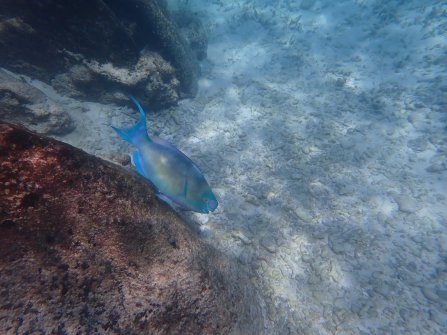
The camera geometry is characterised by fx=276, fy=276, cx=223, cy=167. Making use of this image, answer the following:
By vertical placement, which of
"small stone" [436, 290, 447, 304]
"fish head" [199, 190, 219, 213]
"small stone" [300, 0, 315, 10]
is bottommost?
"small stone" [436, 290, 447, 304]

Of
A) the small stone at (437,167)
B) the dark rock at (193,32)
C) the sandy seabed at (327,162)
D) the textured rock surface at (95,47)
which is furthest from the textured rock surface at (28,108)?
the small stone at (437,167)

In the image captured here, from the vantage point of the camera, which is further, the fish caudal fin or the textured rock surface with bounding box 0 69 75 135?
the textured rock surface with bounding box 0 69 75 135

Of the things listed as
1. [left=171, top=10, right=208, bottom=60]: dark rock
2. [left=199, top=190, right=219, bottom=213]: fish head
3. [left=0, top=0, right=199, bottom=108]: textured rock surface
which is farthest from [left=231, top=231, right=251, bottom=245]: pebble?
[left=171, top=10, right=208, bottom=60]: dark rock

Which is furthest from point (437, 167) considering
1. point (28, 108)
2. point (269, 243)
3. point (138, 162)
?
point (28, 108)

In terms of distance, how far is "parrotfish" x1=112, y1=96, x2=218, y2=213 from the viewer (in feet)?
6.49

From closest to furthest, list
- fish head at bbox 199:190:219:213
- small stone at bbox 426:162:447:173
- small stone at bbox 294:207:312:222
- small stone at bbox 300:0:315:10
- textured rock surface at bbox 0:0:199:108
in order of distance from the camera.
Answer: fish head at bbox 199:190:219:213
textured rock surface at bbox 0:0:199:108
small stone at bbox 294:207:312:222
small stone at bbox 426:162:447:173
small stone at bbox 300:0:315:10

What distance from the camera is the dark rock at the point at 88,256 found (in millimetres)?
1161

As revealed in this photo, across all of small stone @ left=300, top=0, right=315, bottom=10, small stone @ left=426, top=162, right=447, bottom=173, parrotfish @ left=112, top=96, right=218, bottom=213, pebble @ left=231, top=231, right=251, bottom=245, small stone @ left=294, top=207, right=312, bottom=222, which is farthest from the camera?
small stone @ left=300, top=0, right=315, bottom=10

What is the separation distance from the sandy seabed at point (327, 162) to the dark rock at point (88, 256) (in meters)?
1.57

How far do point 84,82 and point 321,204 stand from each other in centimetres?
439

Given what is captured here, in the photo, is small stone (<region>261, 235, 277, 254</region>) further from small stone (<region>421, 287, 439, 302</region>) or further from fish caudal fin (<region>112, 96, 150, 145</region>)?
fish caudal fin (<region>112, 96, 150, 145</region>)

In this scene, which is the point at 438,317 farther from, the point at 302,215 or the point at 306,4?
the point at 306,4

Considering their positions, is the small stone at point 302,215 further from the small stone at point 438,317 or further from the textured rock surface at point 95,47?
the textured rock surface at point 95,47

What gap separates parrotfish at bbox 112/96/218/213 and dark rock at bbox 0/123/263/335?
0.56 feet
